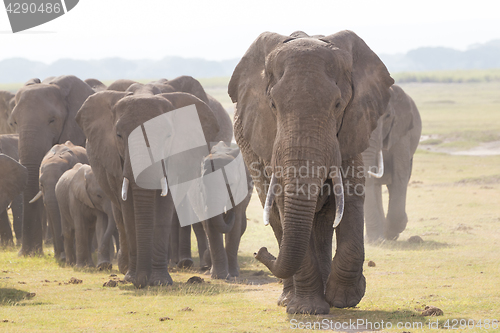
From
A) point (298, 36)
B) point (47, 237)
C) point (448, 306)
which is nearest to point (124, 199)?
point (298, 36)

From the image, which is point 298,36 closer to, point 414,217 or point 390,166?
point 390,166

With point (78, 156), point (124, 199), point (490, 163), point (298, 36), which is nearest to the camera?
point (298, 36)

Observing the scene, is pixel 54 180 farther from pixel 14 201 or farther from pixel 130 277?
pixel 130 277

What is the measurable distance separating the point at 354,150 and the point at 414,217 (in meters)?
11.2

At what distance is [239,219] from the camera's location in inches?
410

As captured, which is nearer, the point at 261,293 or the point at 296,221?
the point at 296,221

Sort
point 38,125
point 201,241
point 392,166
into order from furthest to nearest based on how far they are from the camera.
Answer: point 392,166
point 38,125
point 201,241

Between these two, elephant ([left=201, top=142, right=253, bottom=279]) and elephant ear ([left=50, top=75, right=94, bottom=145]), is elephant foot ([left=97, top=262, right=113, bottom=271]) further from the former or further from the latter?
elephant ear ([left=50, top=75, right=94, bottom=145])

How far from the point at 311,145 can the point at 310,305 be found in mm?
1539

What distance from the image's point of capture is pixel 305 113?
18.8ft

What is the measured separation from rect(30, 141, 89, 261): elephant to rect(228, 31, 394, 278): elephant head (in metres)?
6.33

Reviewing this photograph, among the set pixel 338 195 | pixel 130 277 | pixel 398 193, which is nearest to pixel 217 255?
pixel 130 277

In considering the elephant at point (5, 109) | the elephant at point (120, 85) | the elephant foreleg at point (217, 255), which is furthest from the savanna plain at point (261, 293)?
the elephant at point (5, 109)

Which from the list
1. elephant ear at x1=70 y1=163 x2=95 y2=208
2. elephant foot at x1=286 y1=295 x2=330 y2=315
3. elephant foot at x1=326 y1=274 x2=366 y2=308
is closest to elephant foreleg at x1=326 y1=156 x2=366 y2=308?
elephant foot at x1=326 y1=274 x2=366 y2=308
